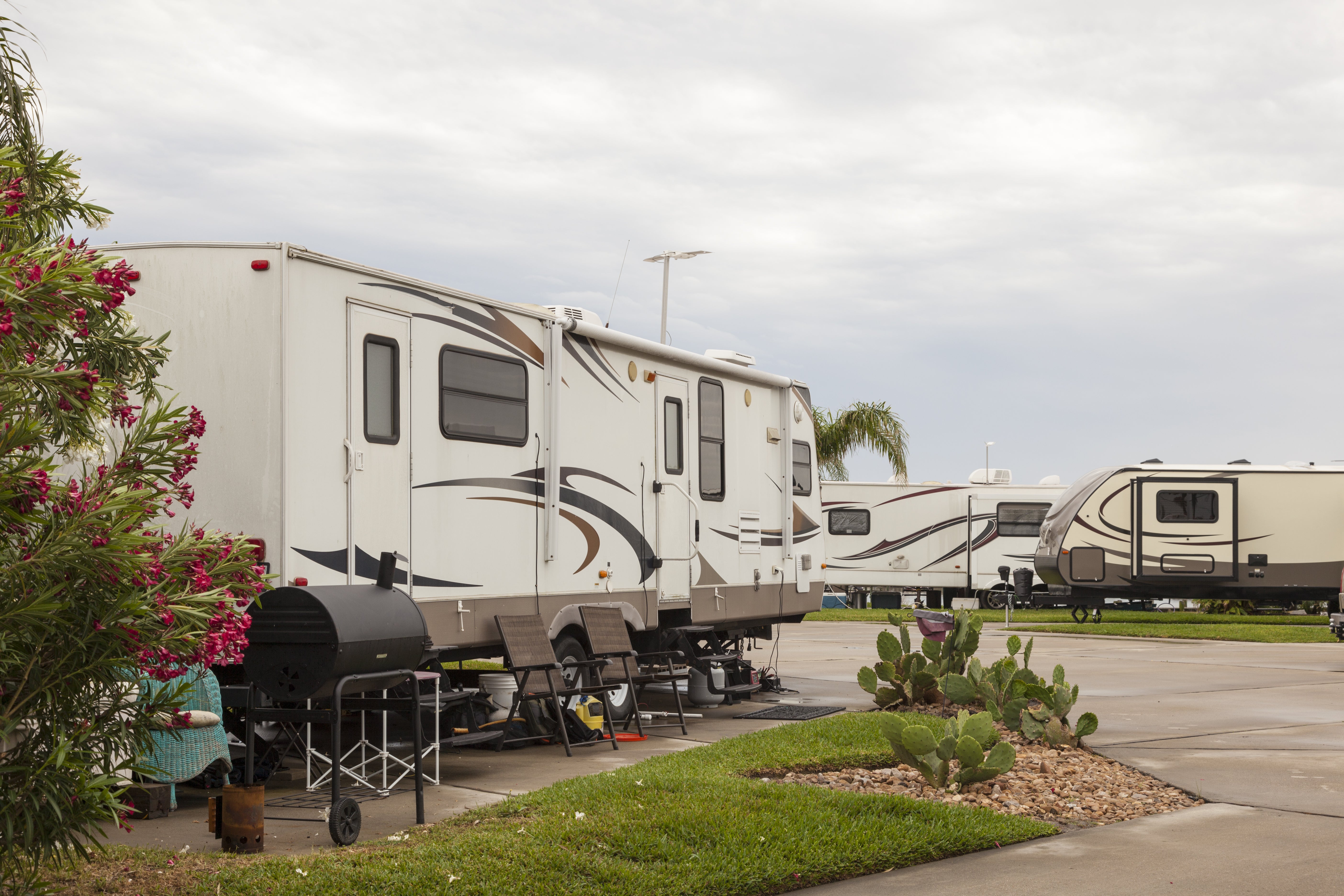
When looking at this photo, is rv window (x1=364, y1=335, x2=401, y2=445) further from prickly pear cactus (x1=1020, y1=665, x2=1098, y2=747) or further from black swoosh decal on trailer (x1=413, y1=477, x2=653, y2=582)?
prickly pear cactus (x1=1020, y1=665, x2=1098, y2=747)

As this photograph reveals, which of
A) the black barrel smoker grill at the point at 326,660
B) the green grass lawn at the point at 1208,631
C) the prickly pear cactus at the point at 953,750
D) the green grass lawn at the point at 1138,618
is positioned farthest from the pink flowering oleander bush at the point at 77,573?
the green grass lawn at the point at 1138,618

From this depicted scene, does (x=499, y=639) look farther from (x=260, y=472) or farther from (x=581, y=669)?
(x=260, y=472)

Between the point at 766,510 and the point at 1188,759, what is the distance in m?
5.24

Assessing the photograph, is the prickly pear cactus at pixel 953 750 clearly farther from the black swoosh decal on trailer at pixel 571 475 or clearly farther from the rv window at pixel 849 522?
the rv window at pixel 849 522

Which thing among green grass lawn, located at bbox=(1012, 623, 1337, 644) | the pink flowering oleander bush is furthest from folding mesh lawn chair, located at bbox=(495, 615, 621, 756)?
green grass lawn, located at bbox=(1012, 623, 1337, 644)

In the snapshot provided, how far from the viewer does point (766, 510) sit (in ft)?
44.2

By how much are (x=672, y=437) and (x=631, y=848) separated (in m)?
6.35

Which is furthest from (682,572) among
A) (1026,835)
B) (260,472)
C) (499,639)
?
(1026,835)

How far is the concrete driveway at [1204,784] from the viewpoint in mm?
5789

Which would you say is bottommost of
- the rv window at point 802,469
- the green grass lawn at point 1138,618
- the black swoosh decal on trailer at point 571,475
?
the green grass lawn at point 1138,618

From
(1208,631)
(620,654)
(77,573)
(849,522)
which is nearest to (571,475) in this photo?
(620,654)

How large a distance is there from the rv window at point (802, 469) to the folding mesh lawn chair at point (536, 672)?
15.7 ft

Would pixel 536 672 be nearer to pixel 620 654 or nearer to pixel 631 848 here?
pixel 620 654

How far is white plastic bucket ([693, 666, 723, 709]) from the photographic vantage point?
12.2 m
